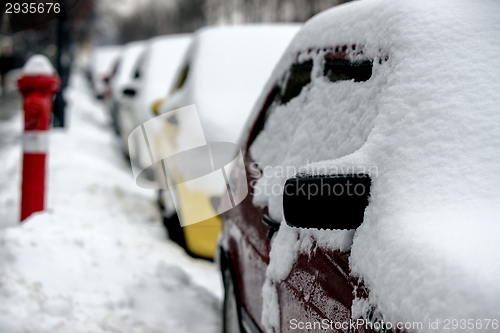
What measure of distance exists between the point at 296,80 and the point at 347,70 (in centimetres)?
51

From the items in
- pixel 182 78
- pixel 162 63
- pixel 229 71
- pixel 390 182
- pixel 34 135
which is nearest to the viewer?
pixel 390 182

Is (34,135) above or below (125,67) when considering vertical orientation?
above

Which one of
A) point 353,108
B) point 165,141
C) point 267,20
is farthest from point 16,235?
point 267,20

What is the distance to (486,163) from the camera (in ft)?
5.08

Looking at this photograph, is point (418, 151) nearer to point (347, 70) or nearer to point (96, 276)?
point (347, 70)

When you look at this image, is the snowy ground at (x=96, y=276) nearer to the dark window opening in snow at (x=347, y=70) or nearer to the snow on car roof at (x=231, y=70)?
the snow on car roof at (x=231, y=70)

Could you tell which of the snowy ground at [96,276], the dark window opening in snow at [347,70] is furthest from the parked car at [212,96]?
the dark window opening in snow at [347,70]

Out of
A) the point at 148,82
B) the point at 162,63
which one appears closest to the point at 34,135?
the point at 148,82

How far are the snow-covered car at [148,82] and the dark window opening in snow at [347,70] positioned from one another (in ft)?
16.0

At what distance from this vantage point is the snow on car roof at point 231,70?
4.67 meters

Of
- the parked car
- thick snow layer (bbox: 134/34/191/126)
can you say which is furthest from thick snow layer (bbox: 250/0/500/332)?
thick snow layer (bbox: 134/34/191/126)

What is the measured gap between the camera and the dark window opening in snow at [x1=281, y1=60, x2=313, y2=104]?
2523mm

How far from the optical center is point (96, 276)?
383 cm

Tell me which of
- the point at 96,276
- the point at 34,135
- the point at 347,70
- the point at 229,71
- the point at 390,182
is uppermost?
the point at 347,70
